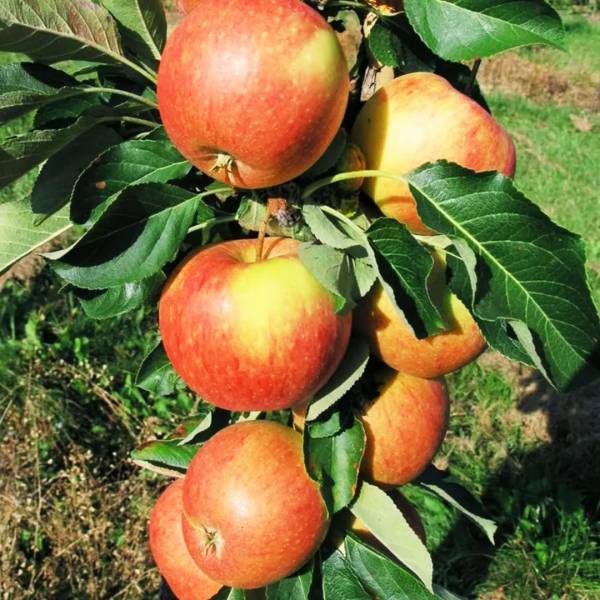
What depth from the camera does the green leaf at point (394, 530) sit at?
94cm

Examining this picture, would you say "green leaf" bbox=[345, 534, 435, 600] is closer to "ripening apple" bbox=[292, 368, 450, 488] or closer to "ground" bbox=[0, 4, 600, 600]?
"ripening apple" bbox=[292, 368, 450, 488]

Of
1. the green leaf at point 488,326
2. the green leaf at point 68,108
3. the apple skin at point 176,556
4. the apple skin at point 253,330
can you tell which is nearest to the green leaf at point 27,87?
the green leaf at point 68,108

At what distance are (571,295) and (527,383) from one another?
254 centimetres

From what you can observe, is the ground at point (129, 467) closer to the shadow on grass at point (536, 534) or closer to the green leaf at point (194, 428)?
the shadow on grass at point (536, 534)

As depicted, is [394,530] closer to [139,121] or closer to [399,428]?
[399,428]

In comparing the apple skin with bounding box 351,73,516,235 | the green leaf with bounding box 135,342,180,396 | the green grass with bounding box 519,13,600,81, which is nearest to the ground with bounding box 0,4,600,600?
the green leaf with bounding box 135,342,180,396

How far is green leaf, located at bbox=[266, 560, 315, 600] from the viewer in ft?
3.19

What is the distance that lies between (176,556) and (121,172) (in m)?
0.57

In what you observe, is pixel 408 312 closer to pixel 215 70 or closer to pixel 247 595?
pixel 215 70

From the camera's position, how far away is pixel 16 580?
2162 mm

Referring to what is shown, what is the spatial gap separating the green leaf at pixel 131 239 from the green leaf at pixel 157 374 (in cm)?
31

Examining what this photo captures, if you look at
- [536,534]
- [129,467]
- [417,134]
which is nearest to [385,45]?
[417,134]

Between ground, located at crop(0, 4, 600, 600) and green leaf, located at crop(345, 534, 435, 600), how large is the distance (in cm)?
145

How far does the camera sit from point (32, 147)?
2.47 feet
